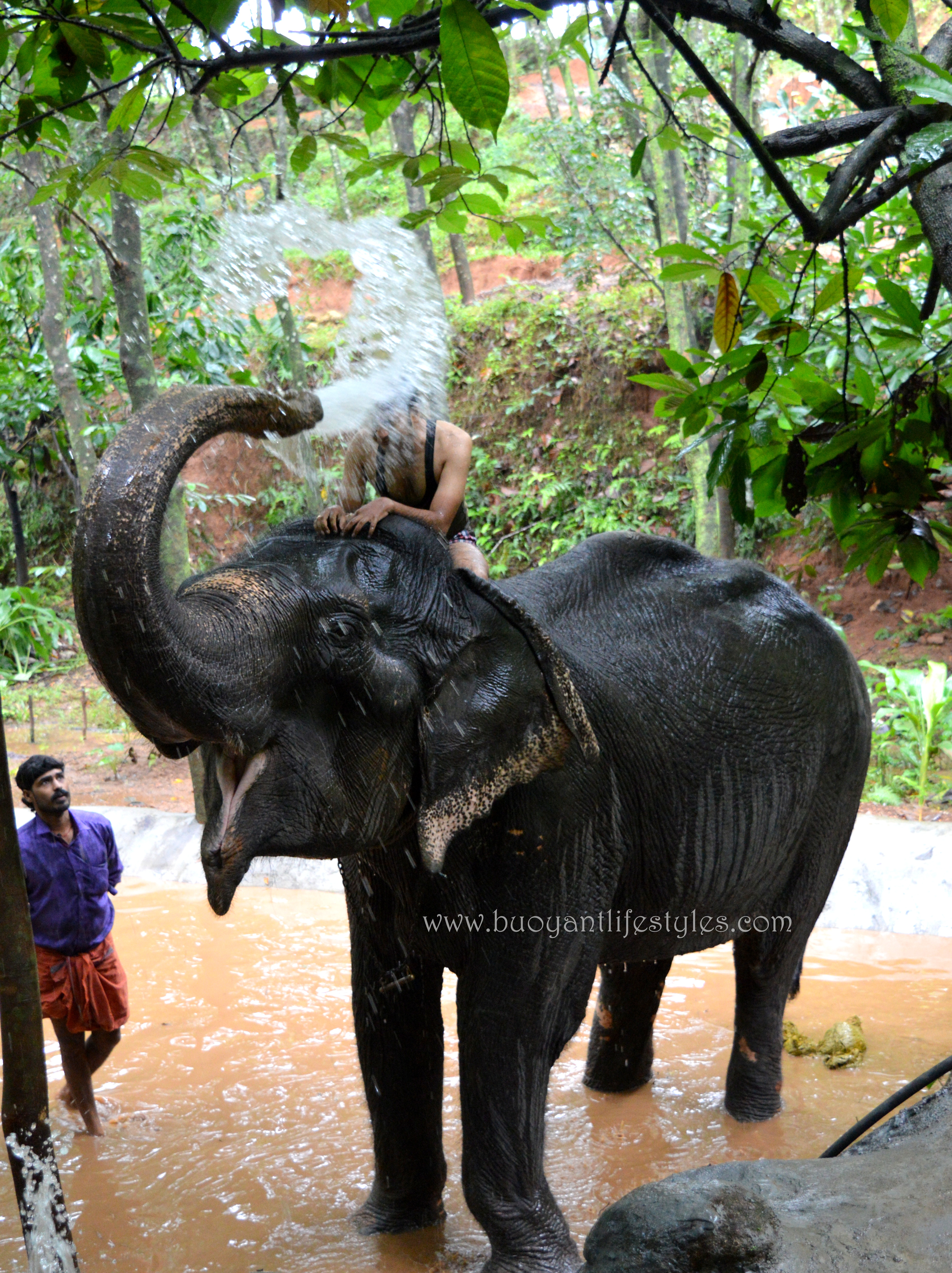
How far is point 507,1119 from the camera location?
108 inches

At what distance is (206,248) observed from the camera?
7590 mm

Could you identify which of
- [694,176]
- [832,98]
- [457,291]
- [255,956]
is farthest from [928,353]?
[457,291]

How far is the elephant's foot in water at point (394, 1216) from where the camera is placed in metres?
3.19

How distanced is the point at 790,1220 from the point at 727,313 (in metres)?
1.68

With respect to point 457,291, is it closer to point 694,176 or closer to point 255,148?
point 255,148

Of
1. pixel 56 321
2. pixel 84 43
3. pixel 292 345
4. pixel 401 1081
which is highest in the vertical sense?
pixel 56 321

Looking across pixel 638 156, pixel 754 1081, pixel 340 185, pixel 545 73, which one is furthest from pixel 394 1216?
pixel 545 73

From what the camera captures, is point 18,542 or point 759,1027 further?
point 18,542

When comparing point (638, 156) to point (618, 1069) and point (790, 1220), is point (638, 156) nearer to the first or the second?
point (790, 1220)

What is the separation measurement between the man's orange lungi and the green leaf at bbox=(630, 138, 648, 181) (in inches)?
117

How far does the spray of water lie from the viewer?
134 inches

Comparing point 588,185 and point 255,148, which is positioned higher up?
point 255,148

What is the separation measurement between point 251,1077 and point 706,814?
216 cm

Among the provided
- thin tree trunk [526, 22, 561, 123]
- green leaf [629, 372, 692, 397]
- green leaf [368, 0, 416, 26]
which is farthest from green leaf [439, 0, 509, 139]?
thin tree trunk [526, 22, 561, 123]
